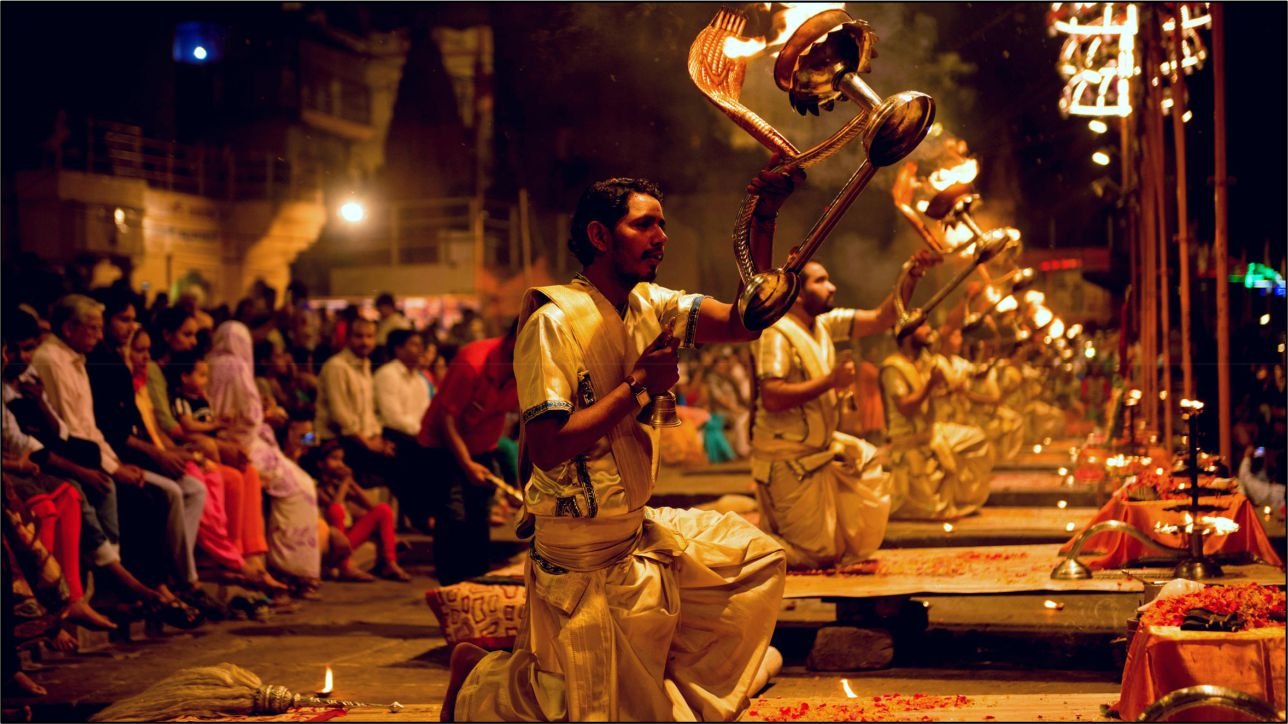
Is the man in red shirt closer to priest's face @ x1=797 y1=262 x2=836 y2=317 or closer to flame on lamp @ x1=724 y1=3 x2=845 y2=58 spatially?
priest's face @ x1=797 y1=262 x2=836 y2=317

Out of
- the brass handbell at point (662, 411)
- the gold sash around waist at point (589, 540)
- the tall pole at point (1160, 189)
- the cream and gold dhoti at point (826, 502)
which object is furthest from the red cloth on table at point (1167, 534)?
the brass handbell at point (662, 411)

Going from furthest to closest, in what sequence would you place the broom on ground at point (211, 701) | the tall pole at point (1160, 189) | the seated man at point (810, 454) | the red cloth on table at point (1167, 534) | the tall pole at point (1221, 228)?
the tall pole at point (1160, 189), the seated man at point (810, 454), the tall pole at point (1221, 228), the red cloth on table at point (1167, 534), the broom on ground at point (211, 701)

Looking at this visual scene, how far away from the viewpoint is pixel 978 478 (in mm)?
10828

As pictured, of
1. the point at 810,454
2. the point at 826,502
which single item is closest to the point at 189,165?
the point at 810,454

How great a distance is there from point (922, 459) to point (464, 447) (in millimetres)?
4429

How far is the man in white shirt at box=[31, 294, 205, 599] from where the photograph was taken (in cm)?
696

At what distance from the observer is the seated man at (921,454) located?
417 inches

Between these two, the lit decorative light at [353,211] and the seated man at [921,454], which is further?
the seated man at [921,454]

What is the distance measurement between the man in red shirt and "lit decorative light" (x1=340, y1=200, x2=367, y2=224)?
4.13 ft

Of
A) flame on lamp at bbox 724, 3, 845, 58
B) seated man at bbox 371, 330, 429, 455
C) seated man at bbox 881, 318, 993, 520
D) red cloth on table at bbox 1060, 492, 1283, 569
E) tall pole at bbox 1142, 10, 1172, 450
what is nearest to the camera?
flame on lamp at bbox 724, 3, 845, 58

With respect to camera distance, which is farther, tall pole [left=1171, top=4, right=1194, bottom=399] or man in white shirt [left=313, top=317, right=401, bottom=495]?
man in white shirt [left=313, top=317, right=401, bottom=495]

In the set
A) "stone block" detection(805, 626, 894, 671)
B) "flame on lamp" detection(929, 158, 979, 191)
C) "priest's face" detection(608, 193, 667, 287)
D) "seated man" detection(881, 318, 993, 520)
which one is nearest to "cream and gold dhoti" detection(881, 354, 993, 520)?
"seated man" detection(881, 318, 993, 520)

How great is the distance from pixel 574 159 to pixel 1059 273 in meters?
4.59

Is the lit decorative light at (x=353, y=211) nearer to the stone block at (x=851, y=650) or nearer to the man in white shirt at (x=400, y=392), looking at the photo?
the man in white shirt at (x=400, y=392)
